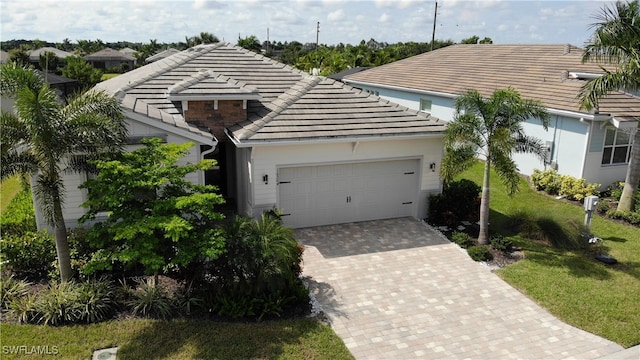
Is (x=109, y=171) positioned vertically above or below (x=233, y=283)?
above

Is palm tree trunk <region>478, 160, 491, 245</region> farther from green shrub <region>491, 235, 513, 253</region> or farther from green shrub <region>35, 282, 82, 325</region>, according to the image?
green shrub <region>35, 282, 82, 325</region>

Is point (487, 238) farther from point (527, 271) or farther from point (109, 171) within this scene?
point (109, 171)

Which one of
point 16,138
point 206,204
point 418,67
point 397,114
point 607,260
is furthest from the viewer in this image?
point 418,67

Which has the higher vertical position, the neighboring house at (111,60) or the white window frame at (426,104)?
the neighboring house at (111,60)

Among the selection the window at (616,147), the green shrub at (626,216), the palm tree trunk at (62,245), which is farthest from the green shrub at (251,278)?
the window at (616,147)

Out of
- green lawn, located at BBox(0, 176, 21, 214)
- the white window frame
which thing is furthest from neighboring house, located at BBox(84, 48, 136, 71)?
green lawn, located at BBox(0, 176, 21, 214)

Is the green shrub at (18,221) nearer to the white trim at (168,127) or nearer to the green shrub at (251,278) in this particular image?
the white trim at (168,127)

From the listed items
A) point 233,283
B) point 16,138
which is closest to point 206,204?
point 233,283
